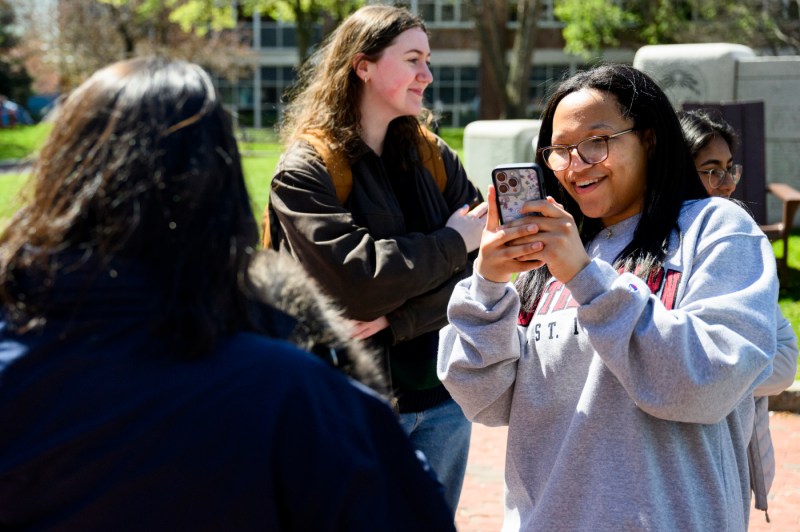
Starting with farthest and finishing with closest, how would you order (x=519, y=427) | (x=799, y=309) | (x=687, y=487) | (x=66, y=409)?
(x=799, y=309) < (x=519, y=427) < (x=687, y=487) < (x=66, y=409)

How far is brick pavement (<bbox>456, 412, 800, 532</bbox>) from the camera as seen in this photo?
16.6 feet

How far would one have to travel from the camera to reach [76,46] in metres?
39.1

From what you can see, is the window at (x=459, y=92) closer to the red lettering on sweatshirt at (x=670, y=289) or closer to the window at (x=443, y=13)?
the window at (x=443, y=13)

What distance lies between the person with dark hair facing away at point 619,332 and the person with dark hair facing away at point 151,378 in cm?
75

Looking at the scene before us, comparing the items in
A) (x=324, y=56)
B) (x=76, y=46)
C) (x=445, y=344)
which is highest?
(x=76, y=46)

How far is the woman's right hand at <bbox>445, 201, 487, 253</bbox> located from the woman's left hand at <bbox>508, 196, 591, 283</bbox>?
113 centimetres

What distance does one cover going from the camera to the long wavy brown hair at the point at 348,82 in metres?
3.18

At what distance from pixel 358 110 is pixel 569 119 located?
3.61 ft

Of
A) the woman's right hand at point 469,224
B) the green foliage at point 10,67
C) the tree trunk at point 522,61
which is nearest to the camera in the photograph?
the woman's right hand at point 469,224

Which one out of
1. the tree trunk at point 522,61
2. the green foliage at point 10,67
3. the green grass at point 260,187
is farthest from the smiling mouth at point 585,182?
the green foliage at point 10,67

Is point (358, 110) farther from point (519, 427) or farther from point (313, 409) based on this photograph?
point (313, 409)

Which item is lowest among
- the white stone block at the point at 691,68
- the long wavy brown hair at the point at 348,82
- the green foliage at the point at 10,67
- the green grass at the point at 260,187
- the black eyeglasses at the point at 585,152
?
the green grass at the point at 260,187

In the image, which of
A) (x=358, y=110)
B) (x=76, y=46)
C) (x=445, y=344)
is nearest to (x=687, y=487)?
(x=445, y=344)

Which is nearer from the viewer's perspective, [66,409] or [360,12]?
[66,409]
